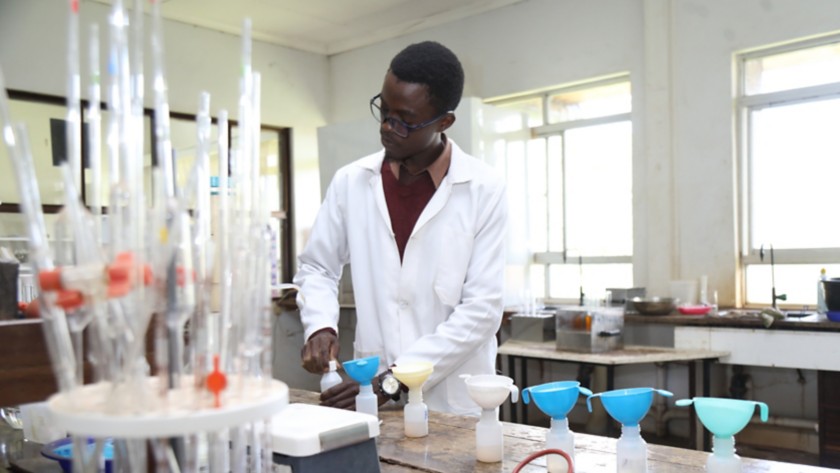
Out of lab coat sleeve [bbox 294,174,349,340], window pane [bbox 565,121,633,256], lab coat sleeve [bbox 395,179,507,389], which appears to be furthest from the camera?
window pane [bbox 565,121,633,256]

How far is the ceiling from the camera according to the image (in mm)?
5152

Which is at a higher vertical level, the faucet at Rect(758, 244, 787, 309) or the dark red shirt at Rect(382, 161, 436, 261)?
the dark red shirt at Rect(382, 161, 436, 261)

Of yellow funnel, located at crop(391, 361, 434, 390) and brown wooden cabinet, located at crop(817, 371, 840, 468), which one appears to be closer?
yellow funnel, located at crop(391, 361, 434, 390)

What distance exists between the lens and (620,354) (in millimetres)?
3518

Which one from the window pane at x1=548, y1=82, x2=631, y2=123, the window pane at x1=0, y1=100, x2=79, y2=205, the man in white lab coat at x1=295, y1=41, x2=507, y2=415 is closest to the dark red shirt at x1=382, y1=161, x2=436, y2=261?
the man in white lab coat at x1=295, y1=41, x2=507, y2=415

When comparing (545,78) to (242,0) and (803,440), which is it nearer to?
(242,0)

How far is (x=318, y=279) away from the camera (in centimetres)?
197

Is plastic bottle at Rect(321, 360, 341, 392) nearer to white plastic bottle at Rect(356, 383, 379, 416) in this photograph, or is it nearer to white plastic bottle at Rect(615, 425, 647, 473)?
white plastic bottle at Rect(356, 383, 379, 416)

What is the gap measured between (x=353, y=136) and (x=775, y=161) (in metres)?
2.87

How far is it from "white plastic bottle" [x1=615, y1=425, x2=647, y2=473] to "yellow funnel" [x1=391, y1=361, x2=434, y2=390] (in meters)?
0.43

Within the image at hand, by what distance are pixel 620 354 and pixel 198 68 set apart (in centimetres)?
386

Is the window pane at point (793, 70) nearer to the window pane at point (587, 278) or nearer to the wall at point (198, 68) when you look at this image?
the window pane at point (587, 278)

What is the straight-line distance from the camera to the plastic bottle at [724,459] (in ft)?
3.43

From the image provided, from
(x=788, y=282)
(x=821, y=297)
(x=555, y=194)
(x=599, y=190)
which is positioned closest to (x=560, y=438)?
(x=821, y=297)
